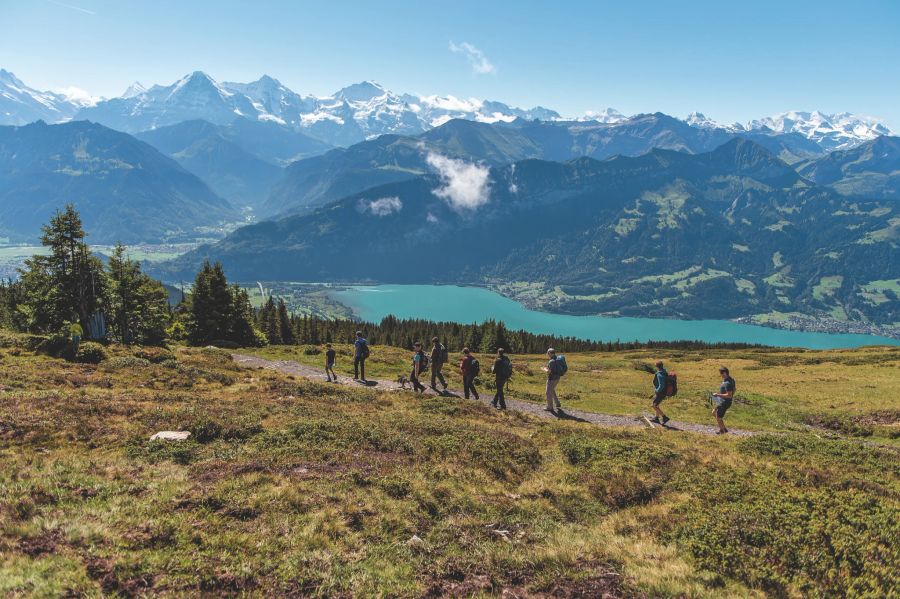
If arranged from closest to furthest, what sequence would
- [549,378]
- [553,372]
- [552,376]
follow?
[553,372] < [552,376] < [549,378]

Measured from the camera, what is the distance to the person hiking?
27.8m

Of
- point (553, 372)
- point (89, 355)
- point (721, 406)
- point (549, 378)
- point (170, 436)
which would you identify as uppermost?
point (553, 372)

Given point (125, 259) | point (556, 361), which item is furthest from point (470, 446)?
point (125, 259)

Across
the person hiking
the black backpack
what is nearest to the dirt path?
the person hiking

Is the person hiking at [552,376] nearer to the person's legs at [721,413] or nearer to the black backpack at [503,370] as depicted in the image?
the black backpack at [503,370]

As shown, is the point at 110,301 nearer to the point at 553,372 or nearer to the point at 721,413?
the point at 553,372

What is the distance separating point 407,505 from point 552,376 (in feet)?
57.4

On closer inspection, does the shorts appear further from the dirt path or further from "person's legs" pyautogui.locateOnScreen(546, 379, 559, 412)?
"person's legs" pyautogui.locateOnScreen(546, 379, 559, 412)

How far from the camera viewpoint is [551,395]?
29.0 meters

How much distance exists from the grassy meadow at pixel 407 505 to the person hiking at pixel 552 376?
4366 millimetres

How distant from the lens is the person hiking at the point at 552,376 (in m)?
27.8

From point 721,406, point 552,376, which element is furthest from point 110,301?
point 721,406

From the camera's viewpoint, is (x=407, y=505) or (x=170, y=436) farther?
(x=170, y=436)

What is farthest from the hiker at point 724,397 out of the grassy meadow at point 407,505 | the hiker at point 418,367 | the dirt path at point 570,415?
the hiker at point 418,367
